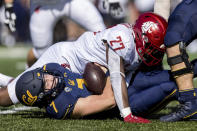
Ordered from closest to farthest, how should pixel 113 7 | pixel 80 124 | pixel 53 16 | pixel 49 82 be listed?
pixel 80 124 < pixel 49 82 < pixel 53 16 < pixel 113 7

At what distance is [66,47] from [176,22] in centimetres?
98

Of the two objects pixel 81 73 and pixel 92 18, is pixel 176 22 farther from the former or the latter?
pixel 92 18

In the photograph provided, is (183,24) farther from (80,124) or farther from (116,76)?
(80,124)

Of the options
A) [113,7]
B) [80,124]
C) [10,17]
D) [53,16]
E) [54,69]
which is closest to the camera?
[80,124]

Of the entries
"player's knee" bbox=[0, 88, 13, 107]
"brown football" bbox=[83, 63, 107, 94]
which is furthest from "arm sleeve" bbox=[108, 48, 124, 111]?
"player's knee" bbox=[0, 88, 13, 107]

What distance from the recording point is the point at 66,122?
3307 mm

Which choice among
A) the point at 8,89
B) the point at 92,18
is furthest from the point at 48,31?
the point at 8,89

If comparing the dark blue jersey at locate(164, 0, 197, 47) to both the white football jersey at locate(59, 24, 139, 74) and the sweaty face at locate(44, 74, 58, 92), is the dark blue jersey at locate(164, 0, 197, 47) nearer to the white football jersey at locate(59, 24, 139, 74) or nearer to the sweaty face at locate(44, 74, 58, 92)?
the white football jersey at locate(59, 24, 139, 74)

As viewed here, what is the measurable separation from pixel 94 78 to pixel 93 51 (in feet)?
0.95

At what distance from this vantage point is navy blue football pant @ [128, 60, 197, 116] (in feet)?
11.1

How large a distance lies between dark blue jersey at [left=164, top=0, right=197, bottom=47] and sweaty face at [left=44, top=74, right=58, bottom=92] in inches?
33.8

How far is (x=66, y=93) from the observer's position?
3.43 metres

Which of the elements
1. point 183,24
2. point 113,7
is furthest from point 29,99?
point 113,7

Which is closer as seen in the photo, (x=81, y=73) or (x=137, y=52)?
(x=137, y=52)
